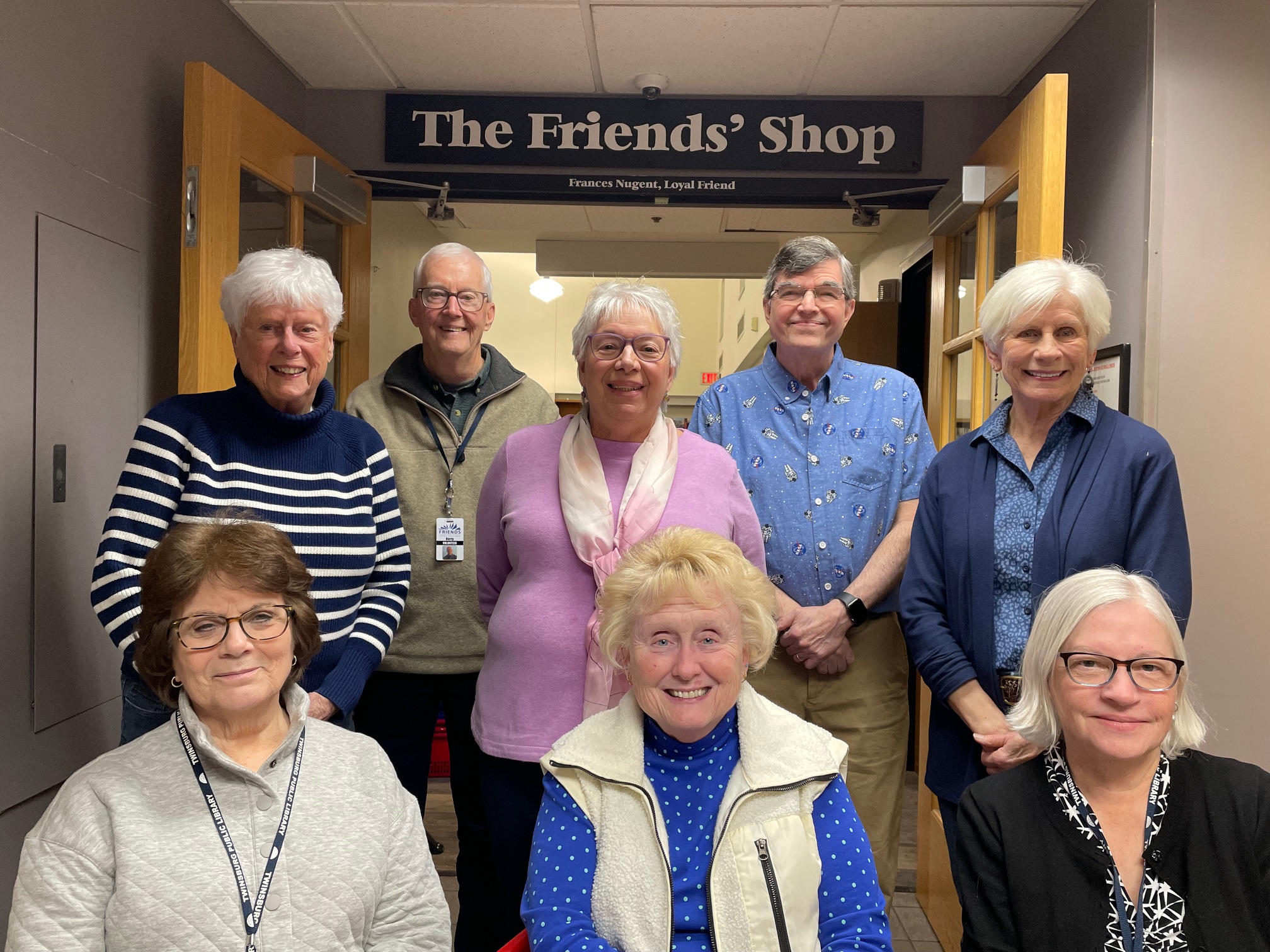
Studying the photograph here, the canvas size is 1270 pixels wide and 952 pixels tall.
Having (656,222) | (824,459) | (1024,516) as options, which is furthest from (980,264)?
(656,222)

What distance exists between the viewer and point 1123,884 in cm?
135

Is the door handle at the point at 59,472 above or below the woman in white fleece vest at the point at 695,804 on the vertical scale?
above

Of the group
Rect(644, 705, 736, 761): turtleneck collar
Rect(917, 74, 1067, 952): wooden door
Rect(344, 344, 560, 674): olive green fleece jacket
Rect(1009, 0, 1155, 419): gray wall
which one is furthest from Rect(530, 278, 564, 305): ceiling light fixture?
Rect(644, 705, 736, 761): turtleneck collar

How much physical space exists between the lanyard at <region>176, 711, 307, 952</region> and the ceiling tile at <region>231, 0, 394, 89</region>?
250 cm

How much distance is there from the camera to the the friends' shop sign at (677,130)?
371cm

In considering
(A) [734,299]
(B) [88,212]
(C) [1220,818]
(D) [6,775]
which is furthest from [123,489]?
(A) [734,299]

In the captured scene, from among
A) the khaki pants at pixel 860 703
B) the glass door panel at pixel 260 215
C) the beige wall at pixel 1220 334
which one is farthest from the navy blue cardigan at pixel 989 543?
the glass door panel at pixel 260 215

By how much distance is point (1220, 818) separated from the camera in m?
1.34

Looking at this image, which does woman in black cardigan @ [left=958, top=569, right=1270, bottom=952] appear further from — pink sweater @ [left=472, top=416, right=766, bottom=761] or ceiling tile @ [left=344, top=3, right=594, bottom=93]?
ceiling tile @ [left=344, top=3, right=594, bottom=93]

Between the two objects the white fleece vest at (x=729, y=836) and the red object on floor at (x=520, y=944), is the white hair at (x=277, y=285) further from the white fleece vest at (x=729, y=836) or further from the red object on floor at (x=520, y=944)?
the red object on floor at (x=520, y=944)

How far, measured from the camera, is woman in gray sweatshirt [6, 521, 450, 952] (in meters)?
1.26

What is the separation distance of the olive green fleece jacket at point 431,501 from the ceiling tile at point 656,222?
10.9 feet

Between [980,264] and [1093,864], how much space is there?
6.96 feet

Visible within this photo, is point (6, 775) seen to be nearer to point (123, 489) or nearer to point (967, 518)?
point (123, 489)
